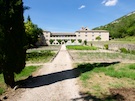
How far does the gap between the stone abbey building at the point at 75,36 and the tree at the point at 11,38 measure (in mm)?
111185

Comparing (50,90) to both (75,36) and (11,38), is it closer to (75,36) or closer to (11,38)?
(11,38)

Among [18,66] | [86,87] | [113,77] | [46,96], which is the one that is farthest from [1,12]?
[113,77]

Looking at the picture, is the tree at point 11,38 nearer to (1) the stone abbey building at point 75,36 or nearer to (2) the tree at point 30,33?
(2) the tree at point 30,33

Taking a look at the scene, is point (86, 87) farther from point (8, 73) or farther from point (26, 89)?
point (8, 73)

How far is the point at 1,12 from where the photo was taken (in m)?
10.6

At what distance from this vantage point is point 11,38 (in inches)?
430

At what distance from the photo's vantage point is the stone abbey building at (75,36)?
12452 cm

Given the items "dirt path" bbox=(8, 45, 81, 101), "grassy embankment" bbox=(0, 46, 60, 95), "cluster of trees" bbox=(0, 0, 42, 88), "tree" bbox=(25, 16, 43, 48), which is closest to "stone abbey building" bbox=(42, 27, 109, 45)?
"tree" bbox=(25, 16, 43, 48)

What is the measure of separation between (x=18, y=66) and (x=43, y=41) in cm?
11332

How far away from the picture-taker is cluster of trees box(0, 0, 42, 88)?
10547 millimetres

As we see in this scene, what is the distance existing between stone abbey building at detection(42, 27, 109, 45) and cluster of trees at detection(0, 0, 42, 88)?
111168 mm

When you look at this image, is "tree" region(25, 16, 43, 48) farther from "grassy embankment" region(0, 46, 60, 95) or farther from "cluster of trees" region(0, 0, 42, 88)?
"cluster of trees" region(0, 0, 42, 88)

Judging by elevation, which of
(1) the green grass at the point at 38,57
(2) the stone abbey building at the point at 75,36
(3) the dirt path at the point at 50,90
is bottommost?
(1) the green grass at the point at 38,57

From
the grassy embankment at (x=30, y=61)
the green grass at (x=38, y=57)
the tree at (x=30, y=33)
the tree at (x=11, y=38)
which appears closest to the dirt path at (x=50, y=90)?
the tree at (x=11, y=38)
